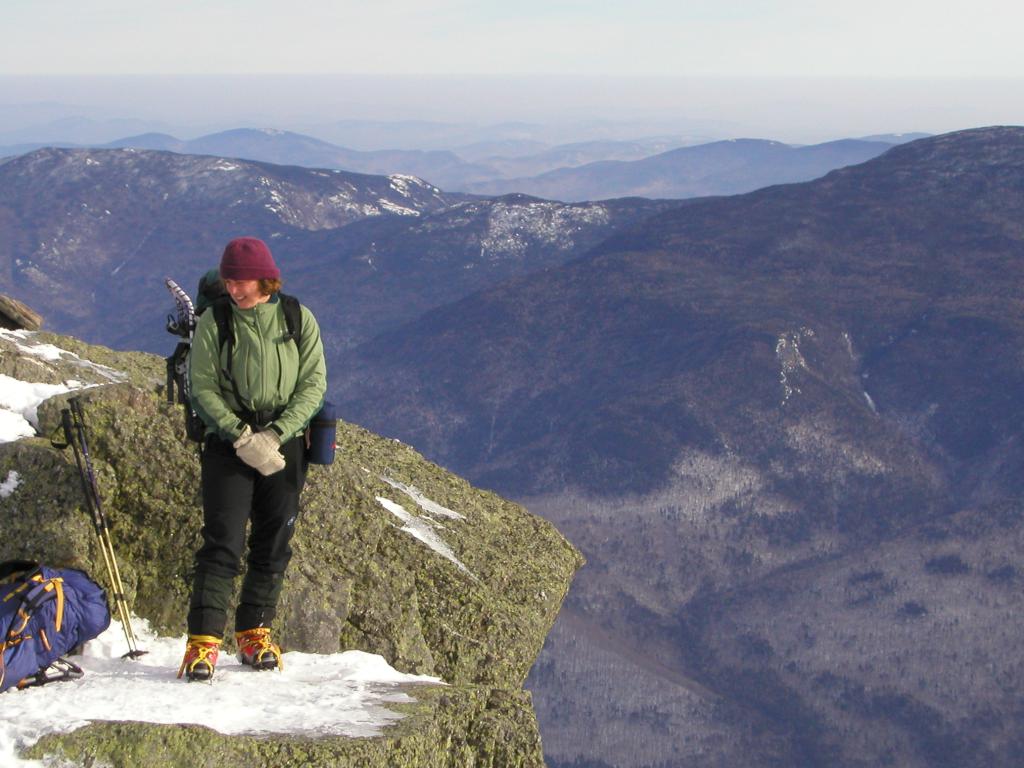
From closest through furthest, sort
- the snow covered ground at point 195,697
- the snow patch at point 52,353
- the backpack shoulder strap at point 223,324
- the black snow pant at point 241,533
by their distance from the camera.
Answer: the snow covered ground at point 195,697 < the backpack shoulder strap at point 223,324 < the black snow pant at point 241,533 < the snow patch at point 52,353

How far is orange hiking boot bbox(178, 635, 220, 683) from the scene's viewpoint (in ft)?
45.1

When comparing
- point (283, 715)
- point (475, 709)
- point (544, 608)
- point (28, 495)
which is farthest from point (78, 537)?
point (544, 608)

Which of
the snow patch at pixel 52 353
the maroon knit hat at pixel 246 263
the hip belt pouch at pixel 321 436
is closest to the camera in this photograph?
the maroon knit hat at pixel 246 263

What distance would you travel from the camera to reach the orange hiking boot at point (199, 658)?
541 inches

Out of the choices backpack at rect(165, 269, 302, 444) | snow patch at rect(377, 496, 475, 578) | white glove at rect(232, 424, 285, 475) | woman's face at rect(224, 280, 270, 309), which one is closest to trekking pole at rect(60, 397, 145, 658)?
backpack at rect(165, 269, 302, 444)

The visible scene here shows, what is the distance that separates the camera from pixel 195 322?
15453 millimetres

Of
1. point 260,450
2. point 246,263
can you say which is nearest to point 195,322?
point 246,263

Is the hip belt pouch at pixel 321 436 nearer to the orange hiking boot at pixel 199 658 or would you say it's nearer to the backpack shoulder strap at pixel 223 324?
the backpack shoulder strap at pixel 223 324

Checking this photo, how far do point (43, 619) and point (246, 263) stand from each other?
5.45 metres

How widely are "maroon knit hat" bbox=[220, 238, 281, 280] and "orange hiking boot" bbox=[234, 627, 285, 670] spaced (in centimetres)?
512

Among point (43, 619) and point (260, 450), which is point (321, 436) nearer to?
point (260, 450)

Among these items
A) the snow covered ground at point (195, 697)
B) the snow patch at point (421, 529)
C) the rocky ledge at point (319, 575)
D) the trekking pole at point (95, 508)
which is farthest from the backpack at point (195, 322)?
the snow patch at point (421, 529)

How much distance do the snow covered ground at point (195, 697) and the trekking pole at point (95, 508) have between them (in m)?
0.35

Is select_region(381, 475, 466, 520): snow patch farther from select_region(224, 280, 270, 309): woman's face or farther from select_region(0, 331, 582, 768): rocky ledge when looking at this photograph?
select_region(224, 280, 270, 309): woman's face
